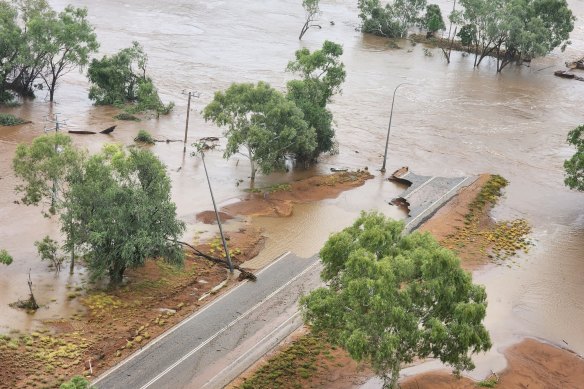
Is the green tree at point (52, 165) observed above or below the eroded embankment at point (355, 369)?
above

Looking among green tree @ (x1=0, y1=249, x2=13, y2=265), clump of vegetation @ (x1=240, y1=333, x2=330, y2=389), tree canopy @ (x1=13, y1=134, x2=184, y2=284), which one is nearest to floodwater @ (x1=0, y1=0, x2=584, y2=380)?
green tree @ (x1=0, y1=249, x2=13, y2=265)

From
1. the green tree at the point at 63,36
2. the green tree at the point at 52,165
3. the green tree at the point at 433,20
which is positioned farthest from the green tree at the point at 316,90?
the green tree at the point at 433,20

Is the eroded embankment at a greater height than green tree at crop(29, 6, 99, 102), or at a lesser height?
lesser

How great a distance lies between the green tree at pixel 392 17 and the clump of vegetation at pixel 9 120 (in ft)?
193

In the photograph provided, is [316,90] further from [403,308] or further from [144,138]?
[403,308]

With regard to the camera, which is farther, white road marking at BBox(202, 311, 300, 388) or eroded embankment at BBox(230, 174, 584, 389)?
white road marking at BBox(202, 311, 300, 388)

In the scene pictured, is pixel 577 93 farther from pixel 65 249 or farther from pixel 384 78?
pixel 65 249

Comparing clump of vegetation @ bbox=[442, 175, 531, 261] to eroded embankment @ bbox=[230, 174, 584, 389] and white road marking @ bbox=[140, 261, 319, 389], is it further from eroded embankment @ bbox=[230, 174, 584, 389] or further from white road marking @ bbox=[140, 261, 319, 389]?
white road marking @ bbox=[140, 261, 319, 389]

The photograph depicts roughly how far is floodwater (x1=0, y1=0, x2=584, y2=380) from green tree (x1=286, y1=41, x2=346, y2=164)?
7.62 ft

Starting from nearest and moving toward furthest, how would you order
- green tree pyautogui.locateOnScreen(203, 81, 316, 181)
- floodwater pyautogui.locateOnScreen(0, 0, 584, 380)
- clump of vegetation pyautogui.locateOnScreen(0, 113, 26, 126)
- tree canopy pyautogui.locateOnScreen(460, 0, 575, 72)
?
floodwater pyautogui.locateOnScreen(0, 0, 584, 380), green tree pyautogui.locateOnScreen(203, 81, 316, 181), clump of vegetation pyautogui.locateOnScreen(0, 113, 26, 126), tree canopy pyautogui.locateOnScreen(460, 0, 575, 72)

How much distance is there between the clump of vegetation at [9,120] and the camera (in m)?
62.6

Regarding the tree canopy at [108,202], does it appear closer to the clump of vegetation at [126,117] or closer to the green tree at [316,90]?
the green tree at [316,90]

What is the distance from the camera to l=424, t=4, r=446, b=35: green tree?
106 metres

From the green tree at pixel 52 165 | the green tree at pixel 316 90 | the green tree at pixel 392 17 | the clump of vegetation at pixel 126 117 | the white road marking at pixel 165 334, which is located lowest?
the white road marking at pixel 165 334
